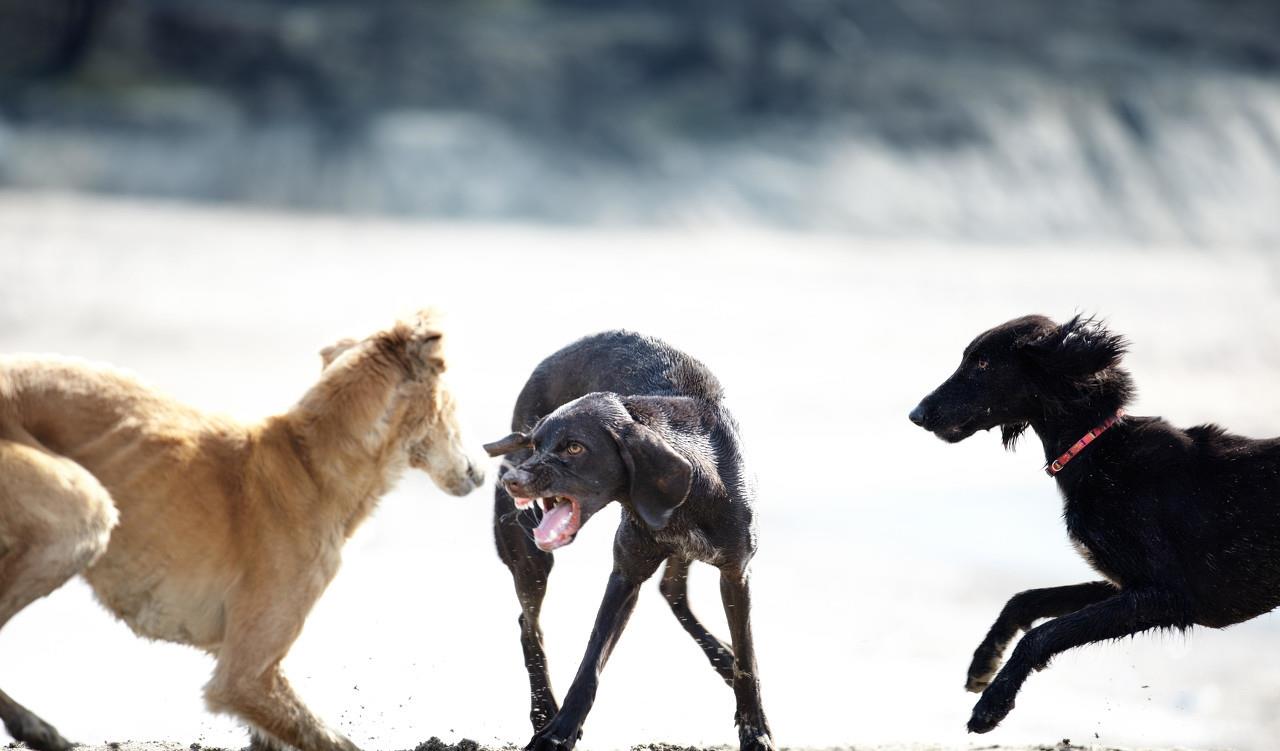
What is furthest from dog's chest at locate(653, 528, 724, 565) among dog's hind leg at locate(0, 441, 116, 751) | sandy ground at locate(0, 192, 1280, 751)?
dog's hind leg at locate(0, 441, 116, 751)

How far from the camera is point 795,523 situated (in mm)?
15266

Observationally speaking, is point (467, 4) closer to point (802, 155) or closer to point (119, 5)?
point (119, 5)

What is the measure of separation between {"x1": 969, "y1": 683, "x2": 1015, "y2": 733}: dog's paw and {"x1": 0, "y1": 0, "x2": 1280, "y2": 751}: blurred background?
1.51 m

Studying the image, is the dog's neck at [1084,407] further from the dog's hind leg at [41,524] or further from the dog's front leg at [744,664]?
the dog's hind leg at [41,524]

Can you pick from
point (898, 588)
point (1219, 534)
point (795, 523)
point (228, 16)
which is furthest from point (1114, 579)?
point (228, 16)

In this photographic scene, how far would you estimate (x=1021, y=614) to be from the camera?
759cm

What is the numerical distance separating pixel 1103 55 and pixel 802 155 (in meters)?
13.7

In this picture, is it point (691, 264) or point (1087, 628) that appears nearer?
point (1087, 628)

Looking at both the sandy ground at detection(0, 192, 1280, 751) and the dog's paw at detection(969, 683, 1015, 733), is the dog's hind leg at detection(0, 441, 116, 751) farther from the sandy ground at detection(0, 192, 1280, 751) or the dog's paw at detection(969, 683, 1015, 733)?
the dog's paw at detection(969, 683, 1015, 733)

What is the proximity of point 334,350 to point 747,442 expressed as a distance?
94.9 inches

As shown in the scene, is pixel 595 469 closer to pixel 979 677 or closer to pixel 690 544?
pixel 690 544

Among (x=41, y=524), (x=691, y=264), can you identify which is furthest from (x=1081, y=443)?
(x=691, y=264)

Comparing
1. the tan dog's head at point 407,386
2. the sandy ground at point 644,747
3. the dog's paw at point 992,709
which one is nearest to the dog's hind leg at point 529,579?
the sandy ground at point 644,747

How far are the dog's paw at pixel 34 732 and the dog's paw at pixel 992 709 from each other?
3676 mm
